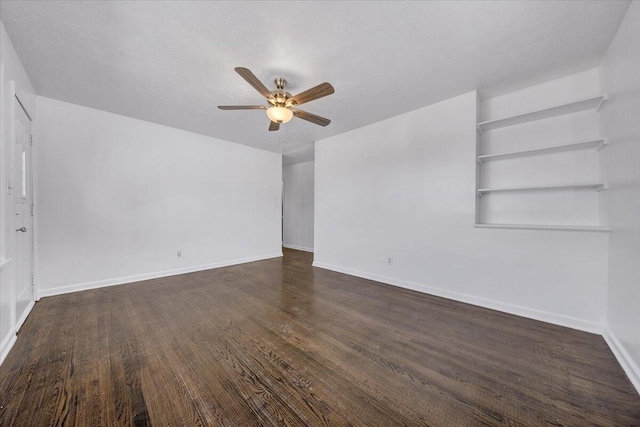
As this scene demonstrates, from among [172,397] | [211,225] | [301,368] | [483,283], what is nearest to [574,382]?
[483,283]

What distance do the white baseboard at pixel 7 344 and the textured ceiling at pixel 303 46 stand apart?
95.9 inches

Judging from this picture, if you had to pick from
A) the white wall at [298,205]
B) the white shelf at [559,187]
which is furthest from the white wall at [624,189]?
the white wall at [298,205]

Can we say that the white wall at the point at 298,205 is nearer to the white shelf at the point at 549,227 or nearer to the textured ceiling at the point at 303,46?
the textured ceiling at the point at 303,46

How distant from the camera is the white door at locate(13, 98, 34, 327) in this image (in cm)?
229

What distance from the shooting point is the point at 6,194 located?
6.41 feet

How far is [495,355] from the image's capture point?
1840mm

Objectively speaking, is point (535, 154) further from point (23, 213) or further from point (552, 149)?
point (23, 213)

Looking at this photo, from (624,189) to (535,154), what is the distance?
97 cm

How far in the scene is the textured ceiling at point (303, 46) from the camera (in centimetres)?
170

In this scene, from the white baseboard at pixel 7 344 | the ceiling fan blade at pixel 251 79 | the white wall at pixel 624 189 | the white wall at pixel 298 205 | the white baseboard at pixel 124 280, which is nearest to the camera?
the white wall at pixel 624 189

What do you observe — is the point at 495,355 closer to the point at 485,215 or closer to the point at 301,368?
the point at 301,368

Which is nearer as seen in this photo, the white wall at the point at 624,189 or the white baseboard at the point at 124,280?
the white wall at the point at 624,189

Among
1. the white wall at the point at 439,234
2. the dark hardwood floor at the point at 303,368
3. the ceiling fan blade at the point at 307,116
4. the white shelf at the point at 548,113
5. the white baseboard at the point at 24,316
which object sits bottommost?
the dark hardwood floor at the point at 303,368

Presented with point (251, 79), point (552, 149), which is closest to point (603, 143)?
point (552, 149)
